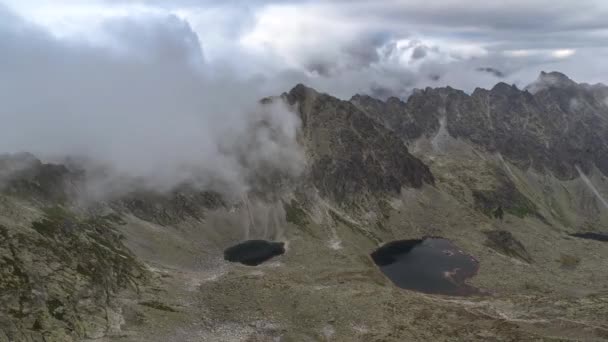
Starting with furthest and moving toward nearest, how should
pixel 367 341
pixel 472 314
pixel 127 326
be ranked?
pixel 472 314 → pixel 367 341 → pixel 127 326

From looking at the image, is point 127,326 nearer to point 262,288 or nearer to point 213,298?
point 213,298

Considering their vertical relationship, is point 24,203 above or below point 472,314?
above

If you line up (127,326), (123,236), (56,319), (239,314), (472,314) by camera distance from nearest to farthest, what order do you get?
(56,319) → (127,326) → (239,314) → (472,314) → (123,236)

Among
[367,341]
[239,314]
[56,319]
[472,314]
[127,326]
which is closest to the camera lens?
[56,319]

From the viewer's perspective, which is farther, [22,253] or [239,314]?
[239,314]

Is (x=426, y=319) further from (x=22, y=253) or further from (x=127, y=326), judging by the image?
(x=22, y=253)

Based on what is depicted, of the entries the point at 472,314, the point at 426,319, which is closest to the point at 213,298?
the point at 426,319

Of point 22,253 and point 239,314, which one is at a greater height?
point 22,253

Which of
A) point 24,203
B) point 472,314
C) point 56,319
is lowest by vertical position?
point 472,314

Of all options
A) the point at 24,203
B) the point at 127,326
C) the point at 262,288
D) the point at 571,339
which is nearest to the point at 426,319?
the point at 571,339
